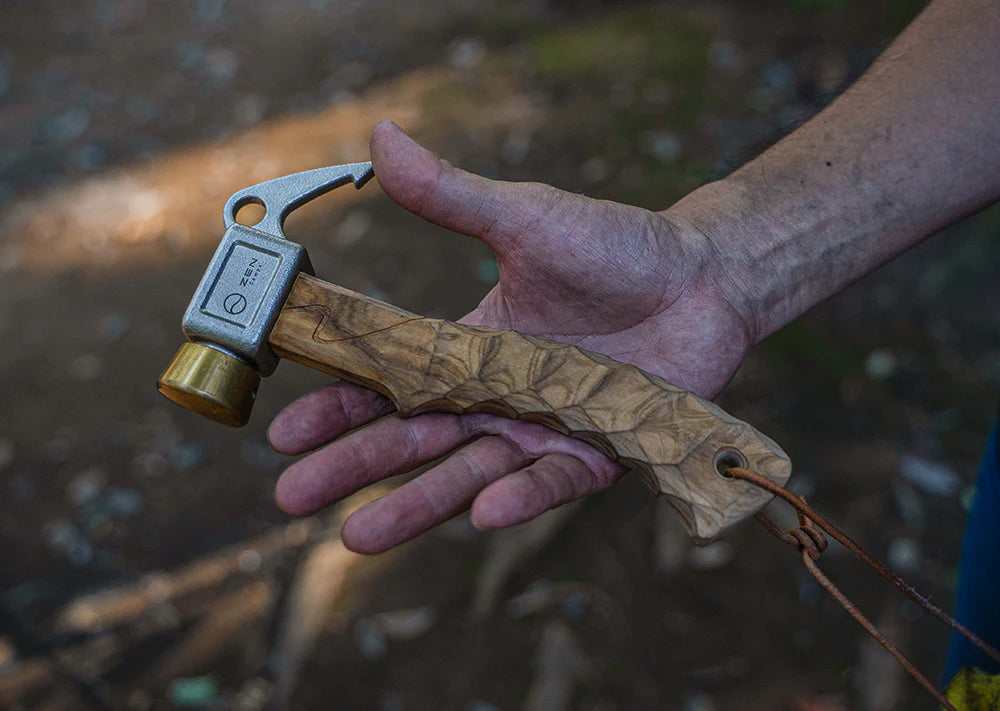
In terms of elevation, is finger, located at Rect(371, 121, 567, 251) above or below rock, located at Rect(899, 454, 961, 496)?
above

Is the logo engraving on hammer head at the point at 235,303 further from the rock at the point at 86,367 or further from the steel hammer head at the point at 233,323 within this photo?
the rock at the point at 86,367

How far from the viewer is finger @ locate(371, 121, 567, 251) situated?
2.08 metres

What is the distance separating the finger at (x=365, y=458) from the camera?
2043mm

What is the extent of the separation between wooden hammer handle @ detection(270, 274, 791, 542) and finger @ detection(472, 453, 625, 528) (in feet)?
0.33

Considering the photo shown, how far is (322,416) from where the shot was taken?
218 centimetres

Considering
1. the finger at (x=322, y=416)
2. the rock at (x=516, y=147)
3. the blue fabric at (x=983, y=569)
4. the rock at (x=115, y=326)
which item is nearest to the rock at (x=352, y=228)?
the rock at (x=516, y=147)

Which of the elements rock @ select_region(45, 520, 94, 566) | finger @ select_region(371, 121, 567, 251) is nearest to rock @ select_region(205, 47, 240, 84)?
rock @ select_region(45, 520, 94, 566)

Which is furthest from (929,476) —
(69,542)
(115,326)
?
(115,326)

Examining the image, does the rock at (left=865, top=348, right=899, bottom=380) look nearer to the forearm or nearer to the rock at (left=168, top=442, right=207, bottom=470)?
the forearm

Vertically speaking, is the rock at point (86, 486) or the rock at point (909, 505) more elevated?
the rock at point (909, 505)

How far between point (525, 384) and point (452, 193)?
0.55 m

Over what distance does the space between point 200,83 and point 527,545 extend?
14.3ft

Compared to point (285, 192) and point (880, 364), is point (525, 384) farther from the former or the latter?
point (880, 364)

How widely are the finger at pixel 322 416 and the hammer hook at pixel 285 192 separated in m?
0.46
